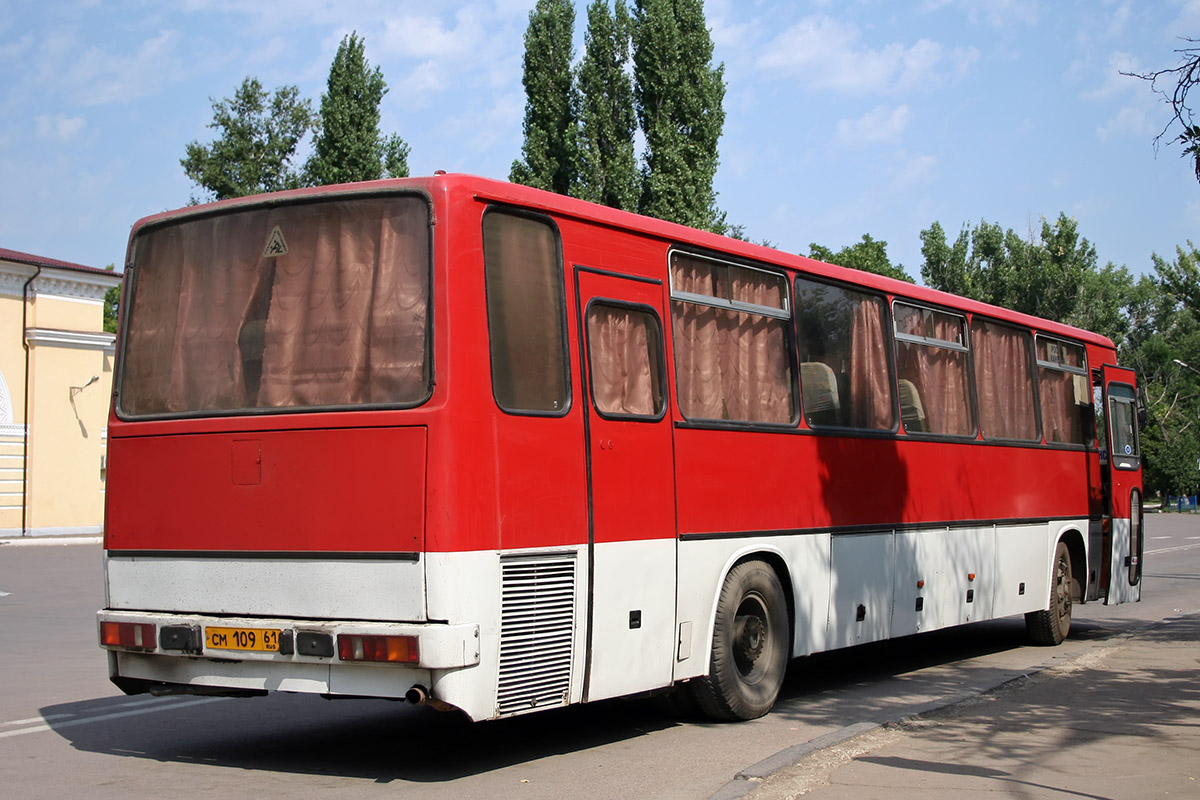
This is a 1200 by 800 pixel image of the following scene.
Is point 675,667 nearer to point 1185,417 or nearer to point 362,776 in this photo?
point 362,776

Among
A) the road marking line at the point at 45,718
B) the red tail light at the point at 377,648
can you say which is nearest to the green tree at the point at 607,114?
the road marking line at the point at 45,718

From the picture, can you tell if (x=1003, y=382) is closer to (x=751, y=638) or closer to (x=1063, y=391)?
(x=1063, y=391)

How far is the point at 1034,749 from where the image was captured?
317 inches

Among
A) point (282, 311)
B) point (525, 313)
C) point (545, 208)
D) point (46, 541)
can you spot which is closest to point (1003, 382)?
point (545, 208)

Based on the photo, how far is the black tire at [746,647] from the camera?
8.72 metres

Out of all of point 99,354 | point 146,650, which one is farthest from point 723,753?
point 99,354

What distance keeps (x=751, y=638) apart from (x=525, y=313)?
123 inches

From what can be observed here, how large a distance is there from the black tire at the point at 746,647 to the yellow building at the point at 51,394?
109 feet

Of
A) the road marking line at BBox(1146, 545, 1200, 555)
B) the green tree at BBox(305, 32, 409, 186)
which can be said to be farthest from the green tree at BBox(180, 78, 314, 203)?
the road marking line at BBox(1146, 545, 1200, 555)

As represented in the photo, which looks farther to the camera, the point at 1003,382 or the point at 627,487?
the point at 1003,382

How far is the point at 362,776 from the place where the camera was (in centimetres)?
731

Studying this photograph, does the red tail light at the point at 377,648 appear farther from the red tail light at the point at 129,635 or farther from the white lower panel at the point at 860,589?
the white lower panel at the point at 860,589

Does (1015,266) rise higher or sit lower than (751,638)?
higher

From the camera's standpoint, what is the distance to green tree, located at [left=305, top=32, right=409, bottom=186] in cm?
3888
